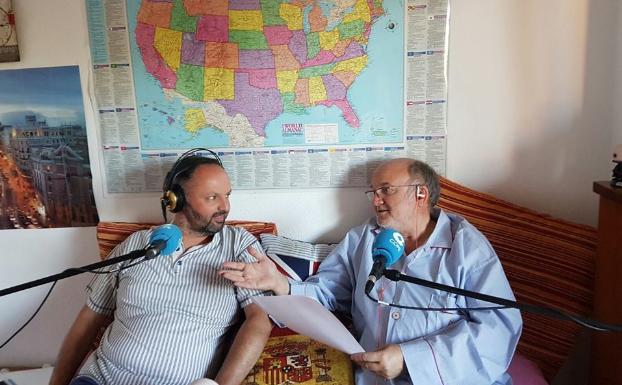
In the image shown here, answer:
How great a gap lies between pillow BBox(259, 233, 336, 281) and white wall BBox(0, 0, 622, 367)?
0.14 meters

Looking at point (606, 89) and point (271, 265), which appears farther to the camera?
point (606, 89)

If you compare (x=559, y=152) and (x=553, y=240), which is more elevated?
(x=559, y=152)

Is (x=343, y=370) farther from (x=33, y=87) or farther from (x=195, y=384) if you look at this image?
(x=33, y=87)

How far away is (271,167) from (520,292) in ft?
3.69

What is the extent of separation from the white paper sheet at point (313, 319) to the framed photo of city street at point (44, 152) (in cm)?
118

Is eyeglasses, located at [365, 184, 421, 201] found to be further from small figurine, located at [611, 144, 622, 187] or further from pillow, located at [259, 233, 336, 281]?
small figurine, located at [611, 144, 622, 187]

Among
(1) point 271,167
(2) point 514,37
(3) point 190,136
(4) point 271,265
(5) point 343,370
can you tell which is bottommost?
(5) point 343,370

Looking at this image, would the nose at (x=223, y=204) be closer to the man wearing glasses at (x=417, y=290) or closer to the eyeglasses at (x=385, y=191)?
the man wearing glasses at (x=417, y=290)

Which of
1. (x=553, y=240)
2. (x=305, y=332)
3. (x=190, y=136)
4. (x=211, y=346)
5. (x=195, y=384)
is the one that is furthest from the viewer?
(x=190, y=136)

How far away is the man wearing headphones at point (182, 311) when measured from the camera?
1.41 metres

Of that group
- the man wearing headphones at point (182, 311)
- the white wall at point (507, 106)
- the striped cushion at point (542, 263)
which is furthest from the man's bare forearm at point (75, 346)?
the striped cushion at point (542, 263)

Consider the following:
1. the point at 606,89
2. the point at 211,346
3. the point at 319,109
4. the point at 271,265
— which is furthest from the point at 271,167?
the point at 606,89

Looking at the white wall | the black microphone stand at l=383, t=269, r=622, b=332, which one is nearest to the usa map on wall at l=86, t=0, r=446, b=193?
the white wall

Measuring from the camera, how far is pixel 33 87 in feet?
6.33
